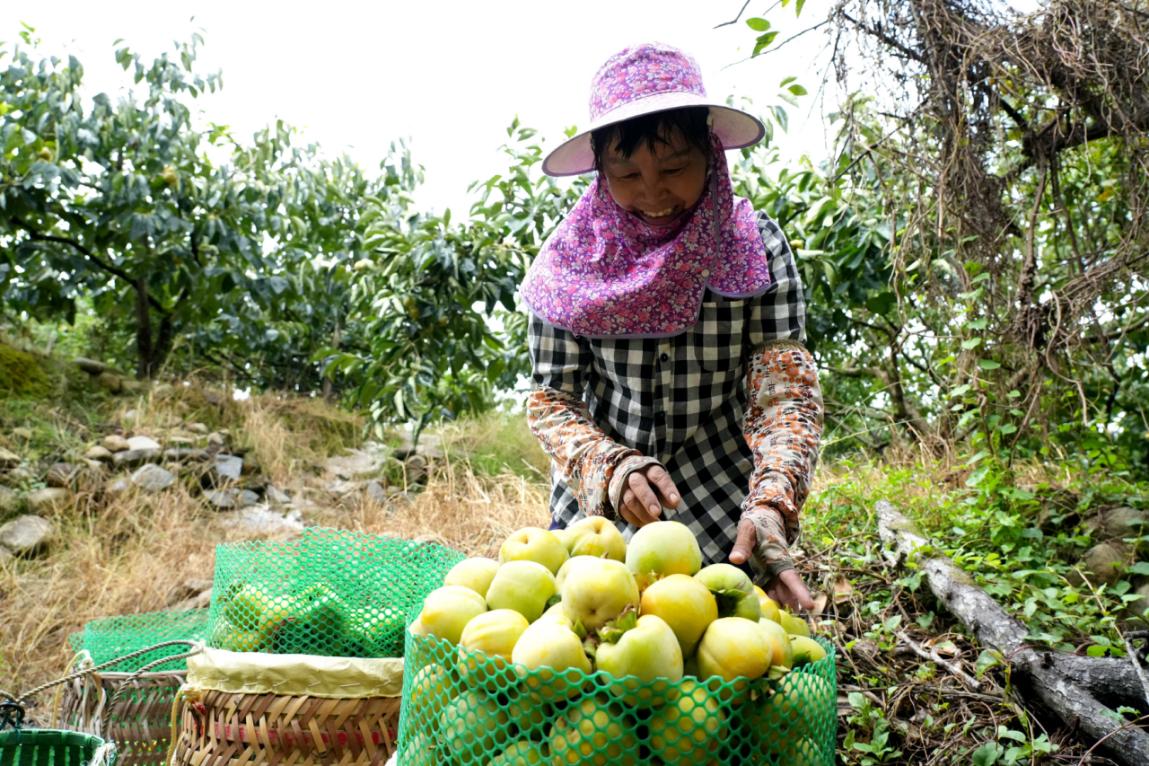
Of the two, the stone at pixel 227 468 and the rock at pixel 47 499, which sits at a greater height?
the rock at pixel 47 499

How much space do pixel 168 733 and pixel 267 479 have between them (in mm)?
4938

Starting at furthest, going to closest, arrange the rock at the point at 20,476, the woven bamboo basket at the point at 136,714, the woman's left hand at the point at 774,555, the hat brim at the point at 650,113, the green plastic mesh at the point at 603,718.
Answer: the rock at the point at 20,476
the woven bamboo basket at the point at 136,714
the hat brim at the point at 650,113
the woman's left hand at the point at 774,555
the green plastic mesh at the point at 603,718

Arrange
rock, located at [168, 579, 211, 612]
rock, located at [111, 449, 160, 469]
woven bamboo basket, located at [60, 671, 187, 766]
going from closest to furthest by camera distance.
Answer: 1. woven bamboo basket, located at [60, 671, 187, 766]
2. rock, located at [168, 579, 211, 612]
3. rock, located at [111, 449, 160, 469]

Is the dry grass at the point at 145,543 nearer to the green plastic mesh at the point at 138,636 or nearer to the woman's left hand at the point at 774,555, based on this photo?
the green plastic mesh at the point at 138,636

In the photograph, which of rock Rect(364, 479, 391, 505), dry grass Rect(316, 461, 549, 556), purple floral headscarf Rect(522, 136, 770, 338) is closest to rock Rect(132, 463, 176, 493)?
dry grass Rect(316, 461, 549, 556)

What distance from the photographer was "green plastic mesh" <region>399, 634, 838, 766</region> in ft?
3.06

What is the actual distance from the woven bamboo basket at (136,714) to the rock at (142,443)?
4.55 metres

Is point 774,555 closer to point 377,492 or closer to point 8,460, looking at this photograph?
point 377,492

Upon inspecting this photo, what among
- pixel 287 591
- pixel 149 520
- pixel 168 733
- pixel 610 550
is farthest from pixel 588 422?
pixel 149 520

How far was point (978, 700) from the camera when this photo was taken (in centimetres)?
215

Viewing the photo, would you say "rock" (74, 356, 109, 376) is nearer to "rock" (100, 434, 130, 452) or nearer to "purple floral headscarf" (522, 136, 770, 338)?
"rock" (100, 434, 130, 452)

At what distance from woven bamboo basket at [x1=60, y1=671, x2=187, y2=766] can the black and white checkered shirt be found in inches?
46.2

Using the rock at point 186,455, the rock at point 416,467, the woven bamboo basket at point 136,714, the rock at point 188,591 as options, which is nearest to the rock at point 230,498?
the rock at point 186,455

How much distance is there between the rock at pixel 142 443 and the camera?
253 inches
